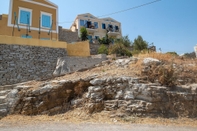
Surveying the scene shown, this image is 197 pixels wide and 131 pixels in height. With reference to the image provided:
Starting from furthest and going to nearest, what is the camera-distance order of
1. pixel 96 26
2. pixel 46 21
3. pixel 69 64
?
pixel 96 26 < pixel 46 21 < pixel 69 64

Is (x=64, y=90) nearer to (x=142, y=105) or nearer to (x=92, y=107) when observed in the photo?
(x=92, y=107)

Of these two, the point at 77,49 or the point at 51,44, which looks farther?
the point at 77,49

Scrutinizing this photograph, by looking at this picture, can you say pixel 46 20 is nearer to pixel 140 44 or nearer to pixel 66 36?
pixel 66 36

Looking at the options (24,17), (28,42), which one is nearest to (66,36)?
(24,17)

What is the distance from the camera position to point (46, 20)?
18.7 meters

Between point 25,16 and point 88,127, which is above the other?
point 25,16

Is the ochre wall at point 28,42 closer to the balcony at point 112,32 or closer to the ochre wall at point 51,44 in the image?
the ochre wall at point 51,44

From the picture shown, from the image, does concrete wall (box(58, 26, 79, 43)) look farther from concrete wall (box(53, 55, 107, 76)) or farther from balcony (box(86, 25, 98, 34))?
concrete wall (box(53, 55, 107, 76))

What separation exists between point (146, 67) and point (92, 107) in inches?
127

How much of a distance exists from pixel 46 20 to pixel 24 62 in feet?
28.1

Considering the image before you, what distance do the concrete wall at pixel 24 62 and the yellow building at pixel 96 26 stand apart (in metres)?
16.7

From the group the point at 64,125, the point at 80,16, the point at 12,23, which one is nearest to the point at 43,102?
the point at 64,125

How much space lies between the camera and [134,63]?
793 cm

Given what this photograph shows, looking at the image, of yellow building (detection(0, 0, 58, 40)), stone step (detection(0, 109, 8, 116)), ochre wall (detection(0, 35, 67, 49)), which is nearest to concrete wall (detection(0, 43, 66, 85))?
ochre wall (detection(0, 35, 67, 49))
